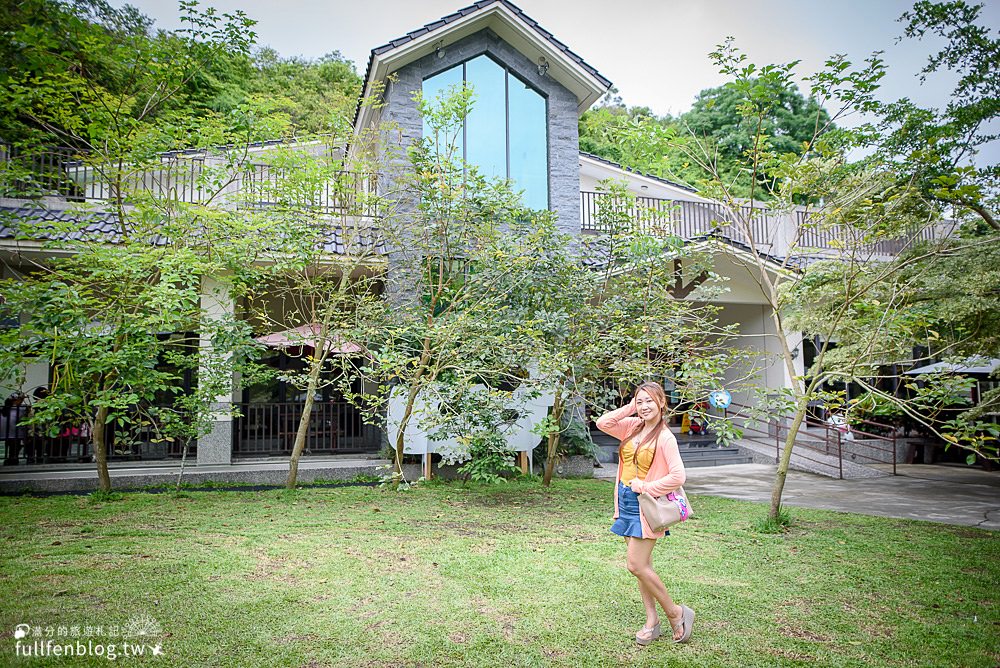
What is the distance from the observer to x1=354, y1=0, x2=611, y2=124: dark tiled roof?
37.6 feet

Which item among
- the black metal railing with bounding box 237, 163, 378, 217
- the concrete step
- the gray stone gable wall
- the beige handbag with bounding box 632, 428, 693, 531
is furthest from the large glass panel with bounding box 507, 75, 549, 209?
the beige handbag with bounding box 632, 428, 693, 531

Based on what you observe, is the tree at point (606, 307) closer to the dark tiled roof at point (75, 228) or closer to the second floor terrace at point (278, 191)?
the second floor terrace at point (278, 191)

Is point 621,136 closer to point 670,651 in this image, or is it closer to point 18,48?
point 670,651

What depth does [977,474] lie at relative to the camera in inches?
497

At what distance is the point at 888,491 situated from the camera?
10.5 m

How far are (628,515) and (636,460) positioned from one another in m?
0.35

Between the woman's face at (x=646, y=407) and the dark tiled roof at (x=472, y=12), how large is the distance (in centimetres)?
926

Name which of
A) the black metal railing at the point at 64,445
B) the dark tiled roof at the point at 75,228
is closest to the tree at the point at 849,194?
the dark tiled roof at the point at 75,228

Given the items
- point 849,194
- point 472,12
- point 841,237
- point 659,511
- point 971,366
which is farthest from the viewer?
point 472,12

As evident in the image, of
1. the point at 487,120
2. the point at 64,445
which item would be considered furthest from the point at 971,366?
the point at 64,445

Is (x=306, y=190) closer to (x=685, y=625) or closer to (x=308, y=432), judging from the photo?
(x=308, y=432)

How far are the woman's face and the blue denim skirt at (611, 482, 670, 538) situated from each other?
48 centimetres

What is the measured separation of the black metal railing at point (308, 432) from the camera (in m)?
12.0

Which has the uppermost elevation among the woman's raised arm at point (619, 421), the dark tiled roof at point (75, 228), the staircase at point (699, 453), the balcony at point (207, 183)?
the balcony at point (207, 183)
